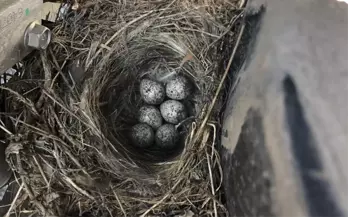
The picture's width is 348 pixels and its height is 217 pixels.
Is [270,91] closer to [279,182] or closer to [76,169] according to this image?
[279,182]

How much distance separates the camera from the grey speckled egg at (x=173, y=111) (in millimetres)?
1273

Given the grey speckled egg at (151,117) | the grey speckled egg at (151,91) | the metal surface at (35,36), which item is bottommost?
the grey speckled egg at (151,117)

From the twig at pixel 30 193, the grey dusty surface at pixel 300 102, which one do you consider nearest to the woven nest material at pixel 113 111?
the twig at pixel 30 193

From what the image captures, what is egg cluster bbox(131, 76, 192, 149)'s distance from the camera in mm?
1260

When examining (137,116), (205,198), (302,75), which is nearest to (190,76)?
(137,116)

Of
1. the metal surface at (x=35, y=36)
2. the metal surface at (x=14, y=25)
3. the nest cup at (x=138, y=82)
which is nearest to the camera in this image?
the metal surface at (x=14, y=25)

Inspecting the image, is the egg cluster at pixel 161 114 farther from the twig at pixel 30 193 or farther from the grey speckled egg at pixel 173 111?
the twig at pixel 30 193

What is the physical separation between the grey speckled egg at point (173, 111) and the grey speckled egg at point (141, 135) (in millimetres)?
55

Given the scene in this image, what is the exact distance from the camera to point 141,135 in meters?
1.26

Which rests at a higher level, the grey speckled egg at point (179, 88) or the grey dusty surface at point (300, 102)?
the grey dusty surface at point (300, 102)

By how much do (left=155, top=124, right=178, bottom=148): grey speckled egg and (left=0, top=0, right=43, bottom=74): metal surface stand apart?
1.18ft

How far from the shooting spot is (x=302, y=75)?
846mm

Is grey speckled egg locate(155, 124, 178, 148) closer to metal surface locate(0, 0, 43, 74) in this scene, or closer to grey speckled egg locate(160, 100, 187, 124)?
grey speckled egg locate(160, 100, 187, 124)

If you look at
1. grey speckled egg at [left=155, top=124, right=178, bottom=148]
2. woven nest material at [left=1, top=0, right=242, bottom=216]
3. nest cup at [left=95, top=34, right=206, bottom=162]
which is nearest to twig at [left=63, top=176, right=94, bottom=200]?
woven nest material at [left=1, top=0, right=242, bottom=216]
